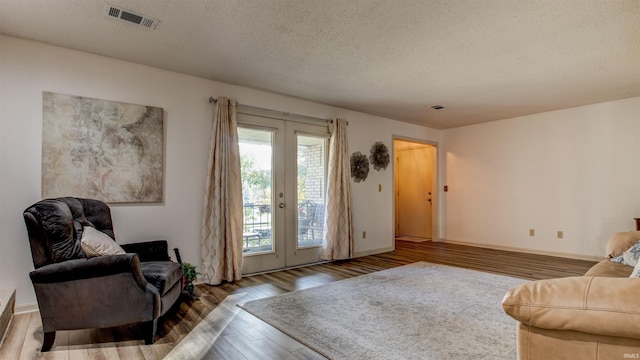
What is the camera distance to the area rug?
7.25ft

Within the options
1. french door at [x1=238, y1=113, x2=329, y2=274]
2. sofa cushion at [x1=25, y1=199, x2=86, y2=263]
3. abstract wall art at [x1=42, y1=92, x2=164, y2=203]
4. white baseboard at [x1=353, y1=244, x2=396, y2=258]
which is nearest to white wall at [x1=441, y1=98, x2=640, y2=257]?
white baseboard at [x1=353, y1=244, x2=396, y2=258]

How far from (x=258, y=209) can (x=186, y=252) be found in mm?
1048

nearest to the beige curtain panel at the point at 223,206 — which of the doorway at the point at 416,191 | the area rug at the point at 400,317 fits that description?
the area rug at the point at 400,317

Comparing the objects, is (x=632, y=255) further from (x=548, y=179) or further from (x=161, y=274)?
(x=161, y=274)

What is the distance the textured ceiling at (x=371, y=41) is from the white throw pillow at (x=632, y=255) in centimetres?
180

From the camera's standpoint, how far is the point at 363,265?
15.9ft

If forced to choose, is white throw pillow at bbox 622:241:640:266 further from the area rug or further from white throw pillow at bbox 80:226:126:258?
white throw pillow at bbox 80:226:126:258

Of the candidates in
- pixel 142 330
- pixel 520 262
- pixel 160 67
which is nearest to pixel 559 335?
pixel 142 330

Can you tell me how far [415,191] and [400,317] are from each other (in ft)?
17.3

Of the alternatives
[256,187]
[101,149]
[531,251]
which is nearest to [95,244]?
[101,149]

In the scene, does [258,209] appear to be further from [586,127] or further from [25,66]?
[586,127]

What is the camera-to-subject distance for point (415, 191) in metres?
7.75

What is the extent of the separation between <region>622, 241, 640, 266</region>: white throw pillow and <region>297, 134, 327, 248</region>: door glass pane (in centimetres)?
346

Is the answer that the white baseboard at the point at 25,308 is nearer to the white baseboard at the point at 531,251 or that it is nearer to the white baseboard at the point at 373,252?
the white baseboard at the point at 373,252
